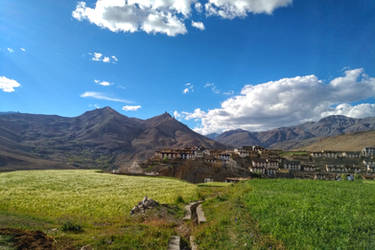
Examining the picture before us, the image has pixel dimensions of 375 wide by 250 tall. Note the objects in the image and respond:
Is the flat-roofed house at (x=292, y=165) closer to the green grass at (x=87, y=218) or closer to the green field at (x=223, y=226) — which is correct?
the green grass at (x=87, y=218)

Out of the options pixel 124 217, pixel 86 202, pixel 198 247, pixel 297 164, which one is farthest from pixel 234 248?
pixel 297 164

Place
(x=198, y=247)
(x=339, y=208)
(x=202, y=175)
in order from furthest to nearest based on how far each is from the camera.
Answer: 1. (x=202, y=175)
2. (x=339, y=208)
3. (x=198, y=247)

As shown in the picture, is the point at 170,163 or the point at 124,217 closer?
the point at 124,217

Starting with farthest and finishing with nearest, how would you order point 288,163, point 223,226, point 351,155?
point 351,155, point 288,163, point 223,226

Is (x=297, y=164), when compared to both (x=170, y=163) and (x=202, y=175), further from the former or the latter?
(x=170, y=163)

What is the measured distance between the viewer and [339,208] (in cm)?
1413

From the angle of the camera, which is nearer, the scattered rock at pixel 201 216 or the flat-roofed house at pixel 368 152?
the scattered rock at pixel 201 216

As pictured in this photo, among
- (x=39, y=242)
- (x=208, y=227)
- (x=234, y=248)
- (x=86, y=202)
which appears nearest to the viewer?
(x=234, y=248)

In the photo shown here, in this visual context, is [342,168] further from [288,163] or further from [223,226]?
[223,226]

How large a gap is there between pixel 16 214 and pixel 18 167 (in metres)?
180

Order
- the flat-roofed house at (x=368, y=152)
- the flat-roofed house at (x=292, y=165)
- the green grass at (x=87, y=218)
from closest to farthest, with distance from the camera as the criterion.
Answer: the green grass at (x=87, y=218) → the flat-roofed house at (x=292, y=165) → the flat-roofed house at (x=368, y=152)

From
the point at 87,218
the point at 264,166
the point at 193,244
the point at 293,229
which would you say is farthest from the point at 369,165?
the point at 87,218

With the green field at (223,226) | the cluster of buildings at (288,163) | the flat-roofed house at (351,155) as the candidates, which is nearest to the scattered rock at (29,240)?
the green field at (223,226)

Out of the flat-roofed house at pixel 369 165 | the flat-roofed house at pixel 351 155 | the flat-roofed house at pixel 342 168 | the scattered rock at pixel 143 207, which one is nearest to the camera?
the scattered rock at pixel 143 207
